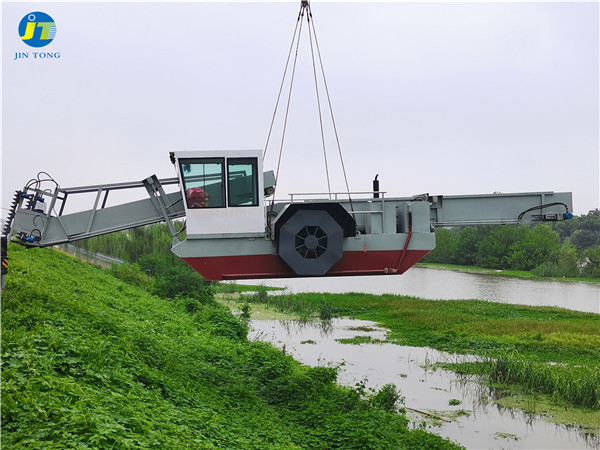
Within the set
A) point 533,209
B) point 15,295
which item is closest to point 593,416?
point 533,209

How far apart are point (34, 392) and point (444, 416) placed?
10.8m

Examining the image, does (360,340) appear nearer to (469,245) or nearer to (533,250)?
(533,250)

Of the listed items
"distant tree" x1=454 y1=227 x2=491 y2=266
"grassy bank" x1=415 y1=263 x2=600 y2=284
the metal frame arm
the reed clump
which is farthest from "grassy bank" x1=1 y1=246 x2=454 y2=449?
"distant tree" x1=454 y1=227 x2=491 y2=266

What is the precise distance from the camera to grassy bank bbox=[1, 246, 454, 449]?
6.86 m

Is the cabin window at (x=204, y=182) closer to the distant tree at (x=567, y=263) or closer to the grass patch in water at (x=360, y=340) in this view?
the grass patch in water at (x=360, y=340)

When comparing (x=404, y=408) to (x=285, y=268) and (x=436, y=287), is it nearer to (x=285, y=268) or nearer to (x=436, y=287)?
(x=285, y=268)

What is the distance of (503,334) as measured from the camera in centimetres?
2434

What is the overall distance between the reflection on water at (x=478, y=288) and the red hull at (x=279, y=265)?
29.3m

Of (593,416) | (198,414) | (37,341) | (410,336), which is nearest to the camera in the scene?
(37,341)

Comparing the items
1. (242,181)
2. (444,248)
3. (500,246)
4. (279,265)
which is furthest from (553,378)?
(444,248)

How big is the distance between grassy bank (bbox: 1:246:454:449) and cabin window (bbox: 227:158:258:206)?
3477 millimetres

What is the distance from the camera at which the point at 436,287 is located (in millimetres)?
50000

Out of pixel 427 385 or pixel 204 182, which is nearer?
pixel 204 182

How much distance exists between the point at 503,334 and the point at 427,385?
27.5 feet
